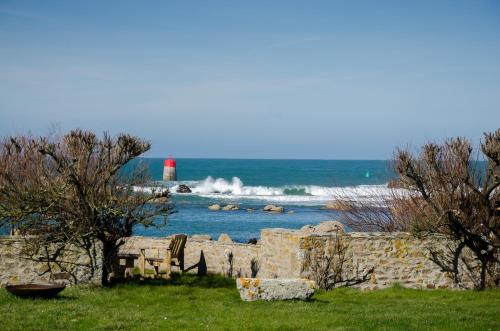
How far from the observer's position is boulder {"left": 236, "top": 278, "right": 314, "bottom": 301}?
13.5 metres

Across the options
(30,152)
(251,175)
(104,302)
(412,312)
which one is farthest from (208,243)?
(251,175)

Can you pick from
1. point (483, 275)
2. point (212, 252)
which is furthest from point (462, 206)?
point (212, 252)

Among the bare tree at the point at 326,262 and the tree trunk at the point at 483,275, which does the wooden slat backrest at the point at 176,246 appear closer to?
the bare tree at the point at 326,262

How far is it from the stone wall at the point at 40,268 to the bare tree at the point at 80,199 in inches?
8.1

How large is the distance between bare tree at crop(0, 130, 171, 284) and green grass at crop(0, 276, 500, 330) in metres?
1.29

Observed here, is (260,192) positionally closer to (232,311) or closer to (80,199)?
(80,199)

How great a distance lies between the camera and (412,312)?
12758 millimetres

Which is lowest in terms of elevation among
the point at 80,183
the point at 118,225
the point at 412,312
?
the point at 412,312

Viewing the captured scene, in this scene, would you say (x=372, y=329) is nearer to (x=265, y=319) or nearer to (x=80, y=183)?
(x=265, y=319)

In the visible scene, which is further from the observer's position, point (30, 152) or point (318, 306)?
point (30, 152)

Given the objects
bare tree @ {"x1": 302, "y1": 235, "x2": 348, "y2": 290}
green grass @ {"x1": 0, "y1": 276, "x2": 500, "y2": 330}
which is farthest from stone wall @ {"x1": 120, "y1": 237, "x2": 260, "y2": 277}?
green grass @ {"x1": 0, "y1": 276, "x2": 500, "y2": 330}

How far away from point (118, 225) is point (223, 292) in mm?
3225

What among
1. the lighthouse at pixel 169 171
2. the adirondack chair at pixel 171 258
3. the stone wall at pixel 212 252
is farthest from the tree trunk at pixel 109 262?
the lighthouse at pixel 169 171

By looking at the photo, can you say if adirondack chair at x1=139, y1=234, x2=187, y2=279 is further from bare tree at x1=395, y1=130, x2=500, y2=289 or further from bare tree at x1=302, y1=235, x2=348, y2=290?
bare tree at x1=395, y1=130, x2=500, y2=289
